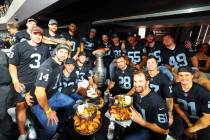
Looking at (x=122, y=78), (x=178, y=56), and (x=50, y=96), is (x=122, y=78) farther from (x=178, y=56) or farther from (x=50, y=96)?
(x=50, y=96)

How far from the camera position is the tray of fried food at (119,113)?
2529 millimetres

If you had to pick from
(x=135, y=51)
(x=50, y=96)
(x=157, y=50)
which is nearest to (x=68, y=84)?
(x=50, y=96)

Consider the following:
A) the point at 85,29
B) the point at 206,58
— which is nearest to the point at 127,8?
the point at 85,29

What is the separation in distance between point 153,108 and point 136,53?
2873mm

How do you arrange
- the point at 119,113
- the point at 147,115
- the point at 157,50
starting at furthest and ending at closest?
the point at 157,50
the point at 147,115
the point at 119,113

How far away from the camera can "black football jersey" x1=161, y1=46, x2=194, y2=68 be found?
4.61 meters

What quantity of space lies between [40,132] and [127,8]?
17.1ft

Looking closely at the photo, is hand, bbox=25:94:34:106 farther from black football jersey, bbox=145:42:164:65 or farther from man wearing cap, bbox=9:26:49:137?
black football jersey, bbox=145:42:164:65

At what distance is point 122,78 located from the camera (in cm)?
465

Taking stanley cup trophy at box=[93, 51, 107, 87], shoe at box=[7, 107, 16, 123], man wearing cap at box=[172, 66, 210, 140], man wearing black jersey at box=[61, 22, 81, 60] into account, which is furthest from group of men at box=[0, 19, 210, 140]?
man wearing black jersey at box=[61, 22, 81, 60]

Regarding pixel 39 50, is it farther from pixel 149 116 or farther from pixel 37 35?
pixel 149 116

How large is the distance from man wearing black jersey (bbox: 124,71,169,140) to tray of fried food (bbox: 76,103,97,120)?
0.50 meters

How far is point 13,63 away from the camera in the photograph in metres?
3.51

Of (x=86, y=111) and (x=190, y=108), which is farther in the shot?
(x=190, y=108)
